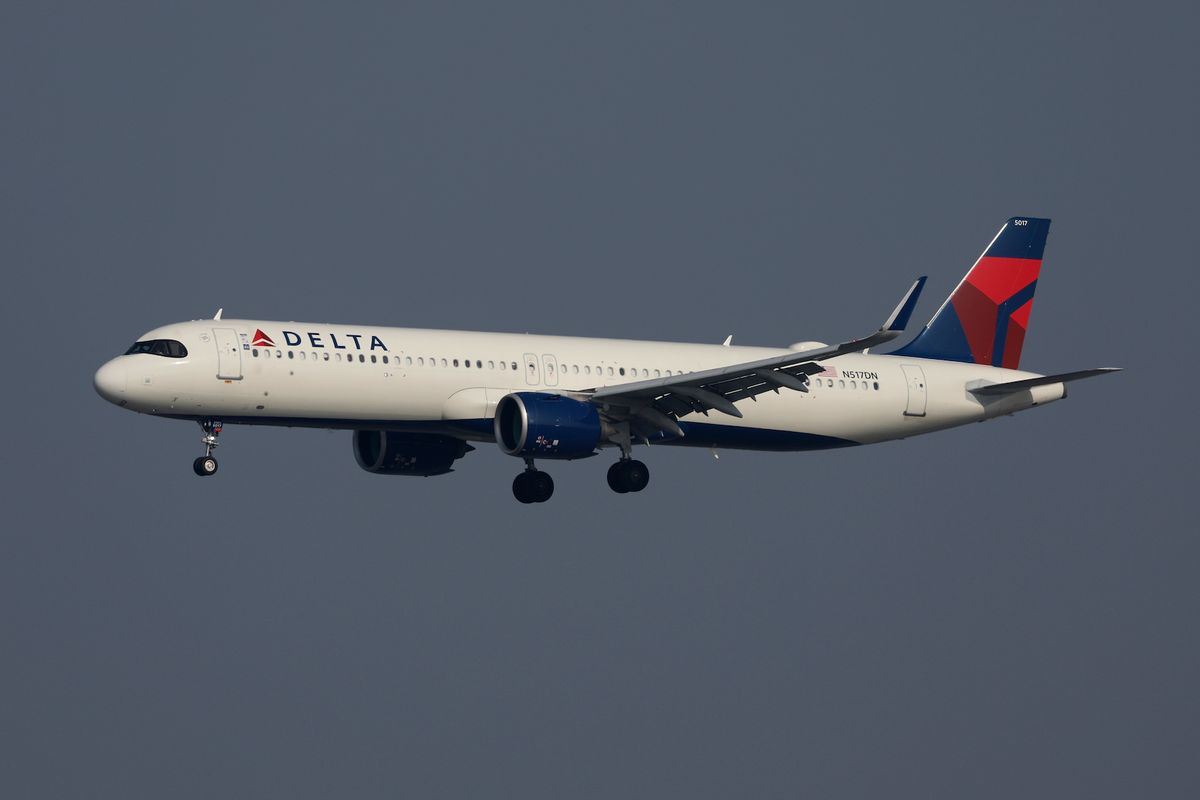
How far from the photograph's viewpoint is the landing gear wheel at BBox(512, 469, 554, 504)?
5916 centimetres

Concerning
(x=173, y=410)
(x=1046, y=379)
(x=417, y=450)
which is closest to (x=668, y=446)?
(x=417, y=450)

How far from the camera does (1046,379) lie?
58.9 m

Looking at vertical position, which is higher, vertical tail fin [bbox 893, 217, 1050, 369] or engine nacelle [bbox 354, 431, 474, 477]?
vertical tail fin [bbox 893, 217, 1050, 369]

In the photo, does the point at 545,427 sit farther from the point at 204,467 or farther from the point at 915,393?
the point at 915,393

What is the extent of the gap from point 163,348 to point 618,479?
13.6 metres

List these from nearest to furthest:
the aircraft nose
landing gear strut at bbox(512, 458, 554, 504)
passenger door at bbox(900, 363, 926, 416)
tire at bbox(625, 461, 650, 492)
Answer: the aircraft nose, tire at bbox(625, 461, 650, 492), landing gear strut at bbox(512, 458, 554, 504), passenger door at bbox(900, 363, 926, 416)

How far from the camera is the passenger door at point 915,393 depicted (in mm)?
61406

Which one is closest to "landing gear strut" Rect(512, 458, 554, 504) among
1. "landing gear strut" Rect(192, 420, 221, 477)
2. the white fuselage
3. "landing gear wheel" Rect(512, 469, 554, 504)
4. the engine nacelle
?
"landing gear wheel" Rect(512, 469, 554, 504)

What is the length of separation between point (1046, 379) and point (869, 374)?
5.45 metres

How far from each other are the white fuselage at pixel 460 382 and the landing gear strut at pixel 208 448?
0.59m

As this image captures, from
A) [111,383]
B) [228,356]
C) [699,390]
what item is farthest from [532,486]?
[111,383]

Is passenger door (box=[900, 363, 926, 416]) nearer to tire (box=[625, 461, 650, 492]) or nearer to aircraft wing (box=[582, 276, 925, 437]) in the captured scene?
aircraft wing (box=[582, 276, 925, 437])

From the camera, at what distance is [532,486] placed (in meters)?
59.1

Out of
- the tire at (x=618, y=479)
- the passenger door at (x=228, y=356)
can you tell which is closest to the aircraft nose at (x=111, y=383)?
the passenger door at (x=228, y=356)
